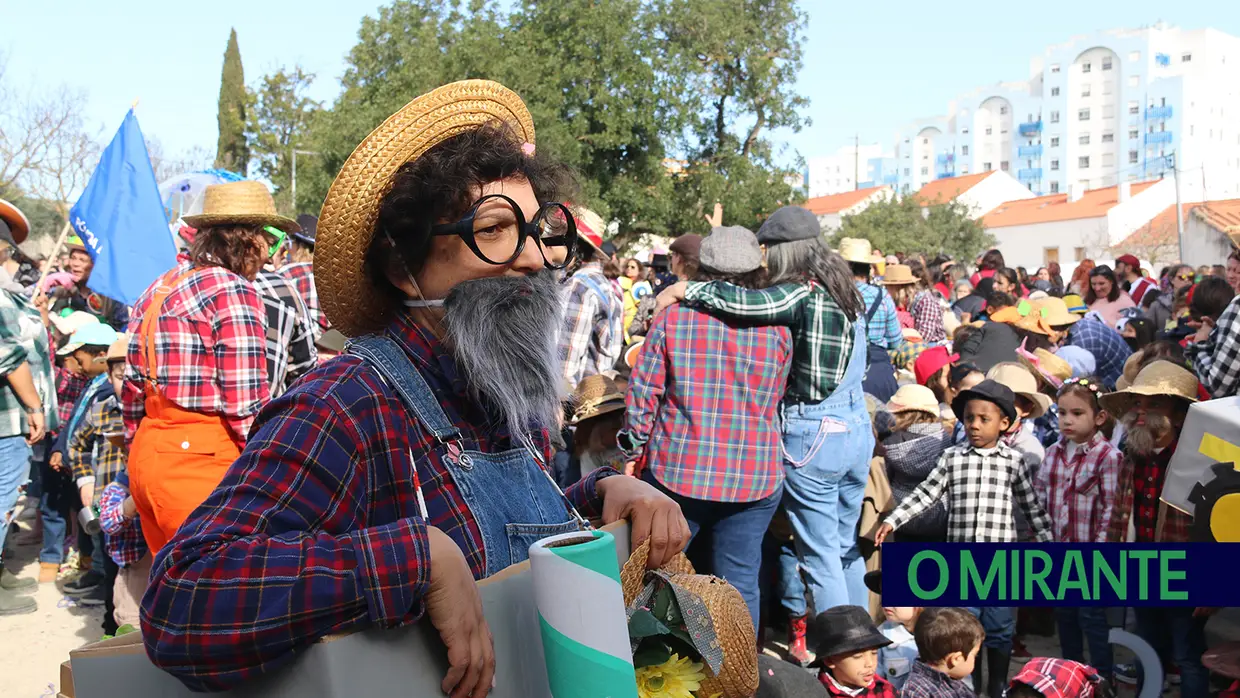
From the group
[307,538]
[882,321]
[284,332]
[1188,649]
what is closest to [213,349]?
[284,332]

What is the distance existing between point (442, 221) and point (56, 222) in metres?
31.9

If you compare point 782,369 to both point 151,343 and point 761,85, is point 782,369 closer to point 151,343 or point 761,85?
point 151,343

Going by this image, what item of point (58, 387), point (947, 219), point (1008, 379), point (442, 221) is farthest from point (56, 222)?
point (947, 219)

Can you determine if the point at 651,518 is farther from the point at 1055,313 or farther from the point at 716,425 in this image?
the point at 1055,313

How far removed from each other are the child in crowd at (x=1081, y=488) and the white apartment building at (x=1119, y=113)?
10063 cm

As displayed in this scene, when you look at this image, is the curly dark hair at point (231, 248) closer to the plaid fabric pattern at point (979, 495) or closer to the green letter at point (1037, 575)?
the green letter at point (1037, 575)

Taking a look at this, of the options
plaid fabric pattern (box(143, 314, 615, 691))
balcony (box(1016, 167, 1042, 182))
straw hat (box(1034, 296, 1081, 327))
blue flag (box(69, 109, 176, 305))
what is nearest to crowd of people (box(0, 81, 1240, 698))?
plaid fabric pattern (box(143, 314, 615, 691))

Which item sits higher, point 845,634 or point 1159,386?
point 1159,386

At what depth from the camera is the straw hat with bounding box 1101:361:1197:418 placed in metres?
4.54

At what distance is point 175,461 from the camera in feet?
11.2

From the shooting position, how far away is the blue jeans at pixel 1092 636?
486 centimetres

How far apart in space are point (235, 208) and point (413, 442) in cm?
255

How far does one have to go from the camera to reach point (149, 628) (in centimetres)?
130

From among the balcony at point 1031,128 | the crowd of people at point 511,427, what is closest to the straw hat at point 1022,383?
the crowd of people at point 511,427
